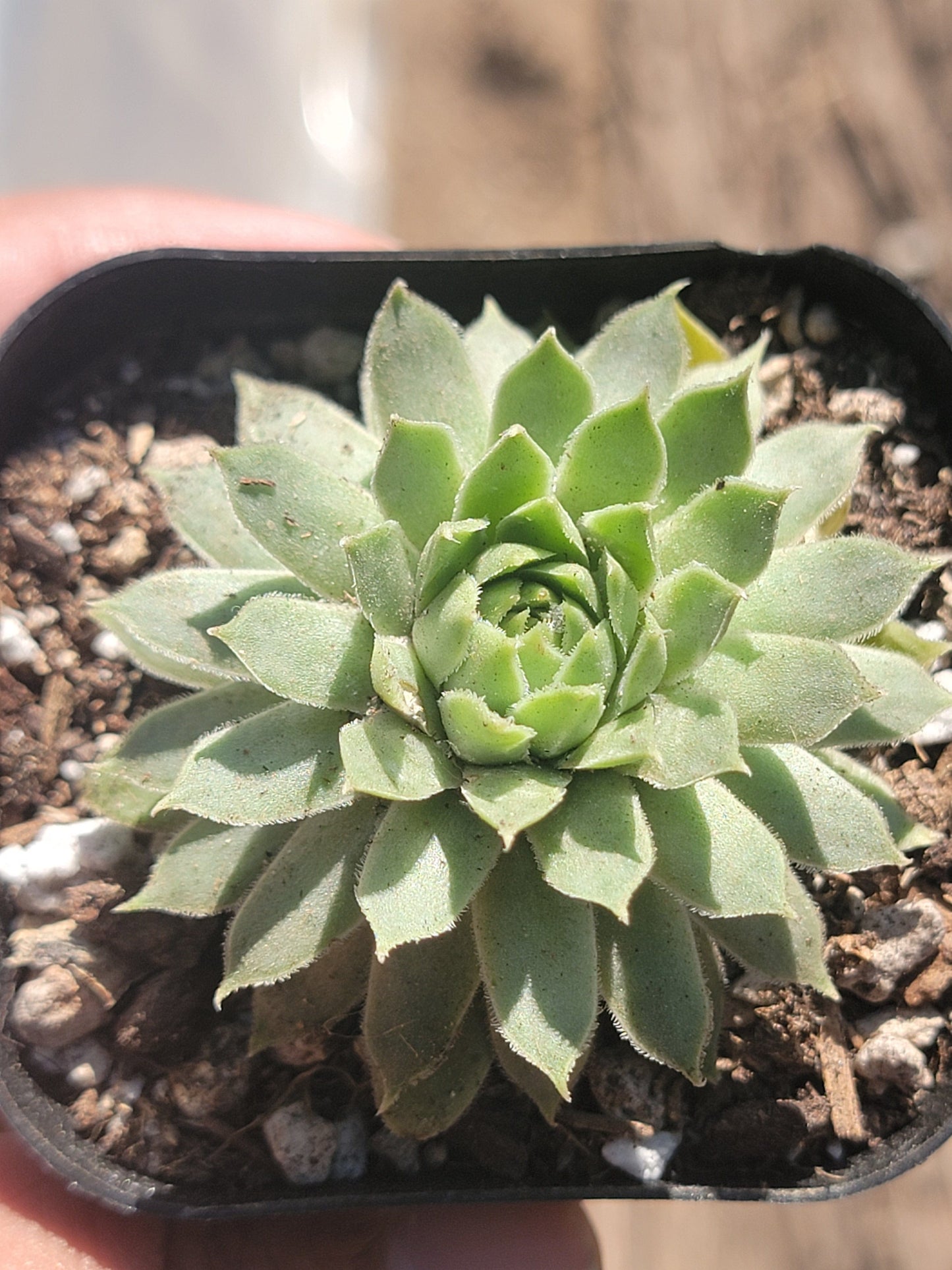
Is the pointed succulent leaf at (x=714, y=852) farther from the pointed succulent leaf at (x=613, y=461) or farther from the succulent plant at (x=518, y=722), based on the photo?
the pointed succulent leaf at (x=613, y=461)

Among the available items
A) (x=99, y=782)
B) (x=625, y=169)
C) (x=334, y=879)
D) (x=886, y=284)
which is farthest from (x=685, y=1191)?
(x=625, y=169)

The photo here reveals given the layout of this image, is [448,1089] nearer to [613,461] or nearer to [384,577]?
[384,577]

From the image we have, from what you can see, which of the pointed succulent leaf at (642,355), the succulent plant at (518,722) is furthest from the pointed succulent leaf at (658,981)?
the pointed succulent leaf at (642,355)

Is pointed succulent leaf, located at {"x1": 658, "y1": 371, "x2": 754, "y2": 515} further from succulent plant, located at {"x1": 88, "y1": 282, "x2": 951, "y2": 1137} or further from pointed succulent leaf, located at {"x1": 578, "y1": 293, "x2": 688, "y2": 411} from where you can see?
pointed succulent leaf, located at {"x1": 578, "y1": 293, "x2": 688, "y2": 411}

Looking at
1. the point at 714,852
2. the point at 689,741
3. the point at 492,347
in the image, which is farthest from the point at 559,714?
the point at 492,347

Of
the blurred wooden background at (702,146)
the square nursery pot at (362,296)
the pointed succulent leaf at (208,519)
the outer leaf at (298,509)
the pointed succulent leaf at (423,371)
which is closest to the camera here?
the outer leaf at (298,509)
